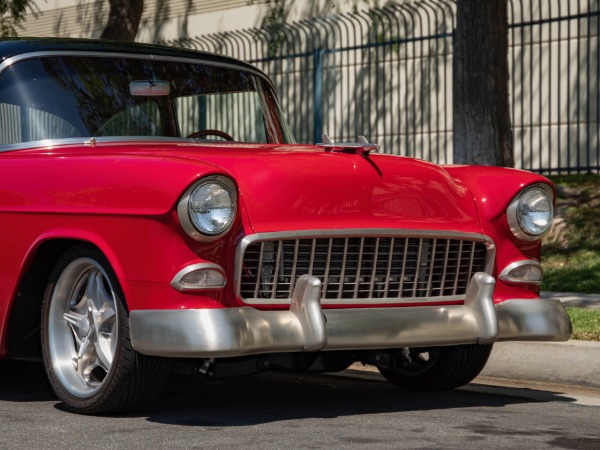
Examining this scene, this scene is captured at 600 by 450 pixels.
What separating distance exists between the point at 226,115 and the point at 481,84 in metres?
4.93

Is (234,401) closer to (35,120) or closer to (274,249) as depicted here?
(274,249)

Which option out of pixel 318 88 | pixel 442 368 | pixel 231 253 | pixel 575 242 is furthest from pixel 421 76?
pixel 231 253

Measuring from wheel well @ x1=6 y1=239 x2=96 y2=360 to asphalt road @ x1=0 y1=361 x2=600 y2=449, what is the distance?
27 centimetres

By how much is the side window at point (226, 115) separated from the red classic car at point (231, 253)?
0.43 m

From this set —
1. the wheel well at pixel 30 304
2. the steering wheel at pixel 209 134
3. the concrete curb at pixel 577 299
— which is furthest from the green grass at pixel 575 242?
the wheel well at pixel 30 304

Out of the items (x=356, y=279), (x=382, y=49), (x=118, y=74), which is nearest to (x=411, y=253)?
(x=356, y=279)

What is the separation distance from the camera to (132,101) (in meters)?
6.65

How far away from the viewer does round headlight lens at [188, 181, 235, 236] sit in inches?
206

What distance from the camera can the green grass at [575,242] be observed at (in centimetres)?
1088

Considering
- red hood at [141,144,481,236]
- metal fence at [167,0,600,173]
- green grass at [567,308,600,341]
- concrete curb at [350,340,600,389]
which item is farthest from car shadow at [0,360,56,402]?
metal fence at [167,0,600,173]

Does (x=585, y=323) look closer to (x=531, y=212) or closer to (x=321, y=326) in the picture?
(x=531, y=212)

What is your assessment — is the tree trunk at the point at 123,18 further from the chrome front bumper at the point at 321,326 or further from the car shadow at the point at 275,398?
the chrome front bumper at the point at 321,326

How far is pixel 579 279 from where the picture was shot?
10938 millimetres

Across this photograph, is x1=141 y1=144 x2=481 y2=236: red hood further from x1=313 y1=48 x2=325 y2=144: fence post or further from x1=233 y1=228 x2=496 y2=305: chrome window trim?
x1=313 y1=48 x2=325 y2=144: fence post
